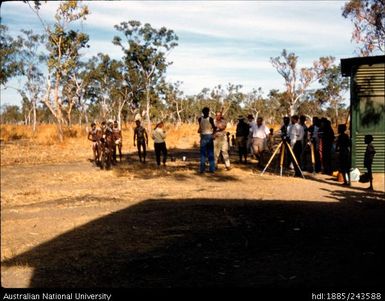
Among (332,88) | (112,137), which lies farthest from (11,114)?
(112,137)

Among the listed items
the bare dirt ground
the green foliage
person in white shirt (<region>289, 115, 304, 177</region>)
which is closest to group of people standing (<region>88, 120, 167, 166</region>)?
the bare dirt ground

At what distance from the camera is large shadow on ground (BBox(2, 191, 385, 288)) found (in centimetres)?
519

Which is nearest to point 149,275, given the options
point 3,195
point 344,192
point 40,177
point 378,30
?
point 344,192

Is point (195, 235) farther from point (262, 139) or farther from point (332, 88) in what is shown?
point (332, 88)

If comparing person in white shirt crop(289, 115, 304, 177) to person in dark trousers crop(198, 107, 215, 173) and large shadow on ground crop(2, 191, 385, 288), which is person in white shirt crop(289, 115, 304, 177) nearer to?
person in dark trousers crop(198, 107, 215, 173)

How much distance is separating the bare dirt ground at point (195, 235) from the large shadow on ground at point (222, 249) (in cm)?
1

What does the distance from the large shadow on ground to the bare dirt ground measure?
13mm

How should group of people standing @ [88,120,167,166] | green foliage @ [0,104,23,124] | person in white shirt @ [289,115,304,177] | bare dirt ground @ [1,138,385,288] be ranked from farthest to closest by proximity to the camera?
1. green foliage @ [0,104,23,124]
2. group of people standing @ [88,120,167,166]
3. person in white shirt @ [289,115,304,177]
4. bare dirt ground @ [1,138,385,288]

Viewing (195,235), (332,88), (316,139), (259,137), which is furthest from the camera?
(332,88)

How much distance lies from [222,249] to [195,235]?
890 mm

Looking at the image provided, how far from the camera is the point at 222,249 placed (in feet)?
20.8

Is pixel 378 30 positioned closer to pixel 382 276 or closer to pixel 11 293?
pixel 382 276

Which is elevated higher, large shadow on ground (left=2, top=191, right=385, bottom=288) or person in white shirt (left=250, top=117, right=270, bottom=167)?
person in white shirt (left=250, top=117, right=270, bottom=167)

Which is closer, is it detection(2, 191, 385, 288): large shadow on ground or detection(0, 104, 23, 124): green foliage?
detection(2, 191, 385, 288): large shadow on ground
